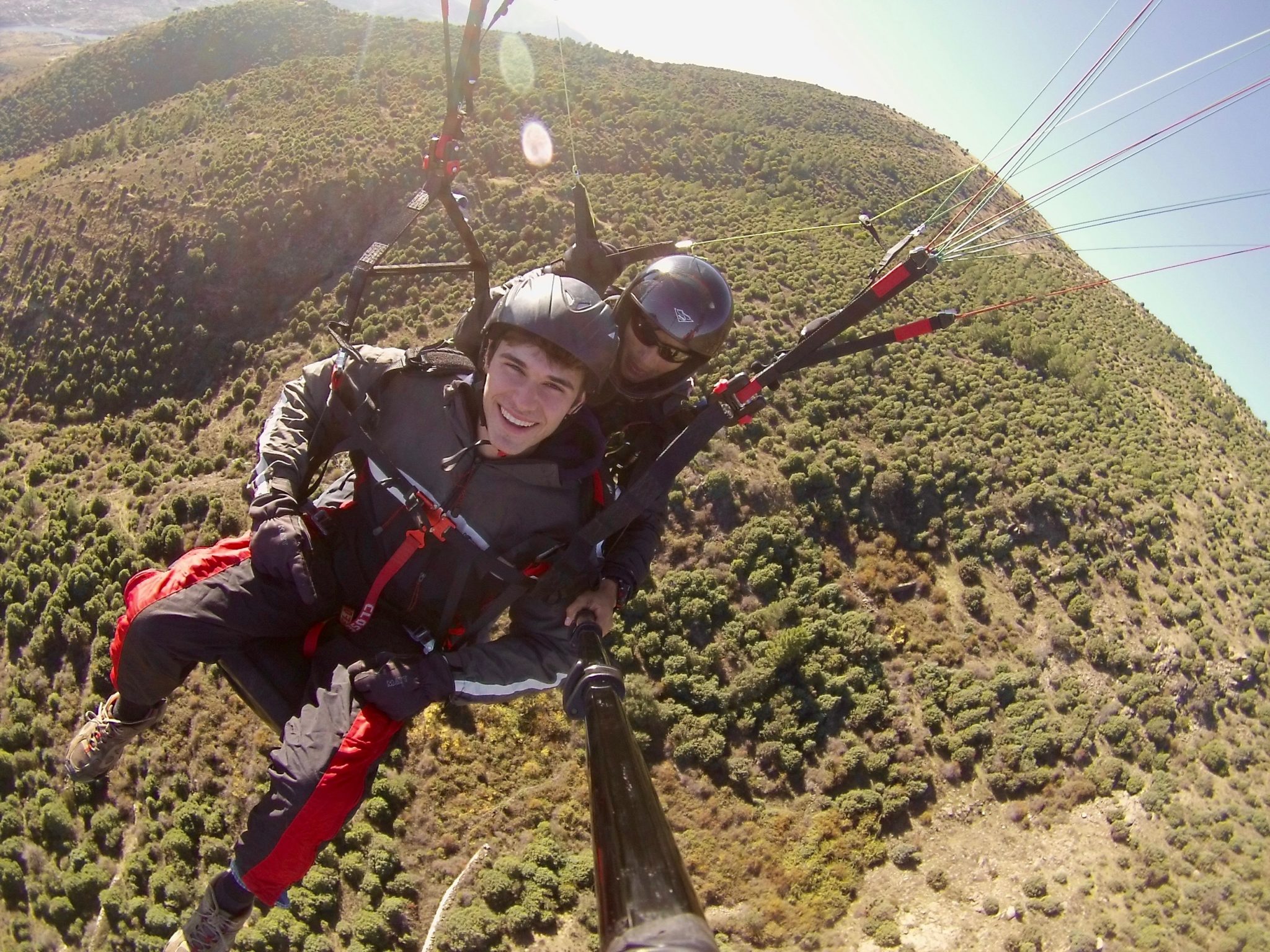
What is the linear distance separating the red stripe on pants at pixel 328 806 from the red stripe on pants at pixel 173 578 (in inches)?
44.1

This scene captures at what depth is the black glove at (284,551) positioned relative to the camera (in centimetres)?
321

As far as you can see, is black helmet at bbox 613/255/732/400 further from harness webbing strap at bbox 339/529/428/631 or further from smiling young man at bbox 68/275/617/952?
harness webbing strap at bbox 339/529/428/631

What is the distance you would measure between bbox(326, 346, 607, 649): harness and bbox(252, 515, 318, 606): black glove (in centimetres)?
33

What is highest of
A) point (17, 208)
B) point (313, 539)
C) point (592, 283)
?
point (17, 208)

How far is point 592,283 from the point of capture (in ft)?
18.0

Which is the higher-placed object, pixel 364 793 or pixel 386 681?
pixel 386 681

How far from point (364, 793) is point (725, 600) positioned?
16656 mm

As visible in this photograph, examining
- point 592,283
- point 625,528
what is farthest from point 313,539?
point 592,283

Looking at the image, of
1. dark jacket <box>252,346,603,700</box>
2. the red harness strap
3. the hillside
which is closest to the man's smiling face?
dark jacket <box>252,346,603,700</box>

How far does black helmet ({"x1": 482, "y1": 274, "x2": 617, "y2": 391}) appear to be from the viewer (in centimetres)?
317

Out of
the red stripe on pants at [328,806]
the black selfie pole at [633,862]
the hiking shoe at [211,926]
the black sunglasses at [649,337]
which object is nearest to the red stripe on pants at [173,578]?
the red stripe on pants at [328,806]

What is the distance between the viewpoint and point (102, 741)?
4023 mm

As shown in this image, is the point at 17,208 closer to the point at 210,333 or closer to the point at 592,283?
the point at 210,333

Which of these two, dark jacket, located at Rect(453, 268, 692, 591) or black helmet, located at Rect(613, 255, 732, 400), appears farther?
black helmet, located at Rect(613, 255, 732, 400)
